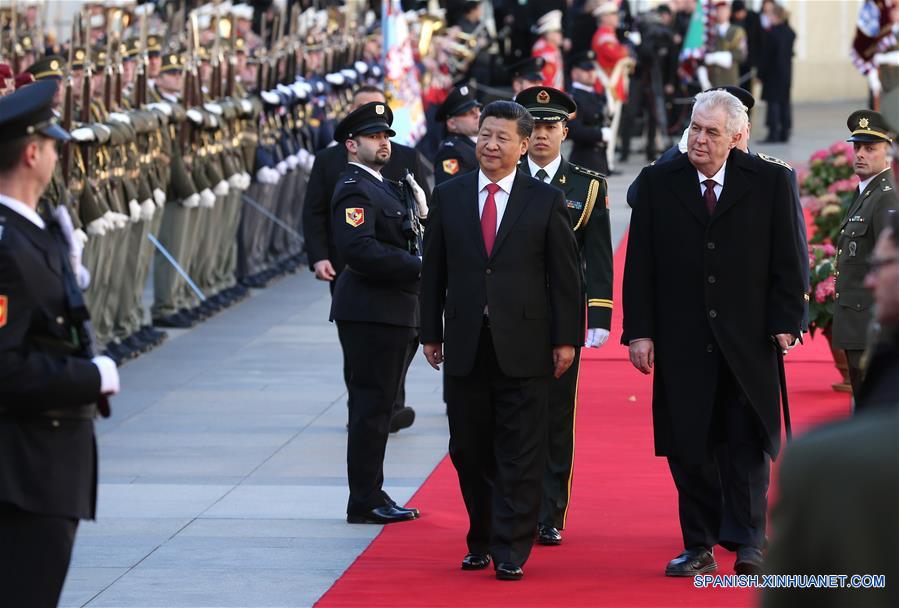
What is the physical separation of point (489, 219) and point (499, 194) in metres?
0.10

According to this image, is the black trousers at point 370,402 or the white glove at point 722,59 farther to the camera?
the white glove at point 722,59

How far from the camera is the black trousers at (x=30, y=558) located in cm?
397

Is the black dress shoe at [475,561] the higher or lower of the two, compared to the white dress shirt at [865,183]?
lower

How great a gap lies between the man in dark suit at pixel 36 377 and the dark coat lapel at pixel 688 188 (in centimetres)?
280

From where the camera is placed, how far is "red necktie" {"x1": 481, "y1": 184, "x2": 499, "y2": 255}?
251 inches

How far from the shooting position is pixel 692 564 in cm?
629

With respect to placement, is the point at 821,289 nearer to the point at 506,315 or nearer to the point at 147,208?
the point at 506,315

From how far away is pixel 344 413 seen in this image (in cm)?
1032

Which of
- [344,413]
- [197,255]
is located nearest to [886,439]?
[344,413]

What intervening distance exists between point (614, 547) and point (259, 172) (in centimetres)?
894

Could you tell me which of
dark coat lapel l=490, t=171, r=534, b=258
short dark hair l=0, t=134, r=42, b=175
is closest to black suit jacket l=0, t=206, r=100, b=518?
short dark hair l=0, t=134, r=42, b=175

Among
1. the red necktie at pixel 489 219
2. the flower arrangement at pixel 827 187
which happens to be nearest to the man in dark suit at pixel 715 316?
the red necktie at pixel 489 219

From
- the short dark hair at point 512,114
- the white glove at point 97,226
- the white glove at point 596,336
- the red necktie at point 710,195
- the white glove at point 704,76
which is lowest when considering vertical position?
the white glove at point 704,76

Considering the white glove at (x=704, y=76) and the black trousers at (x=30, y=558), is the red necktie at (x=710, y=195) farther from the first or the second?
the white glove at (x=704, y=76)
